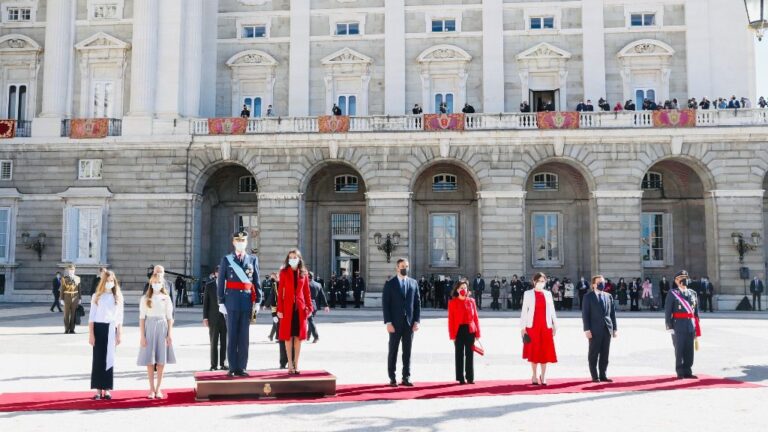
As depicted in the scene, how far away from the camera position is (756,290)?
32625 mm

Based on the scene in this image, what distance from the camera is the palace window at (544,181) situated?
3822 centimetres

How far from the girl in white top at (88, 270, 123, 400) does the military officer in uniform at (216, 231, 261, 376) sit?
1618 millimetres

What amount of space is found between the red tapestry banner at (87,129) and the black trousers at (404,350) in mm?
28431

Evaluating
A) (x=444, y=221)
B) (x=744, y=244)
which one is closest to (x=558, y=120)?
(x=444, y=221)

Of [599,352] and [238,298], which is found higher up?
[238,298]

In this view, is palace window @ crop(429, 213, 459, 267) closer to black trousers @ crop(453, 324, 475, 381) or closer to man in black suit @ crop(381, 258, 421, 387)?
black trousers @ crop(453, 324, 475, 381)

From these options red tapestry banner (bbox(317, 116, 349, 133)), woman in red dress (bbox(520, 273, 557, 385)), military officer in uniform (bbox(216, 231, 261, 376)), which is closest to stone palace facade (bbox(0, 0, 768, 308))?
red tapestry banner (bbox(317, 116, 349, 133))

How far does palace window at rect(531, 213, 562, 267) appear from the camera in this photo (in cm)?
3794

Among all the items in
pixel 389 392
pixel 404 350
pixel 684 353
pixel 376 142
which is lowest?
pixel 389 392

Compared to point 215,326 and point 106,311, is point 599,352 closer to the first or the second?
point 215,326

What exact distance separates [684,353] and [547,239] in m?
24.7

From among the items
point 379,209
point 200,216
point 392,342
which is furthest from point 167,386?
point 200,216

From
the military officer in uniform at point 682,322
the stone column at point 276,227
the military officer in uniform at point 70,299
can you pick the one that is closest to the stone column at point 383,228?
Result: the stone column at point 276,227

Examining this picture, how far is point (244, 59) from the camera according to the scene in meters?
39.2
